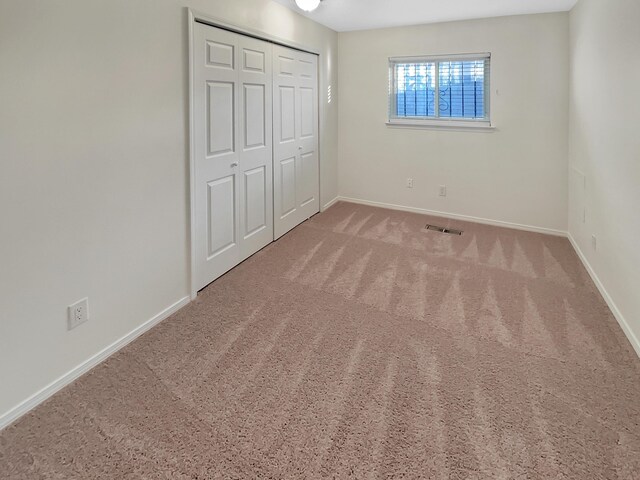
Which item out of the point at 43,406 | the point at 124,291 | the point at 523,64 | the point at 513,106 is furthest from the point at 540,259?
the point at 43,406

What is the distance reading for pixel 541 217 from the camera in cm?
440

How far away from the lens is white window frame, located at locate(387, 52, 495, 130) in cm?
448

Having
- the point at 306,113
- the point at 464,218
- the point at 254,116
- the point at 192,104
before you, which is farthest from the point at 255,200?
the point at 464,218

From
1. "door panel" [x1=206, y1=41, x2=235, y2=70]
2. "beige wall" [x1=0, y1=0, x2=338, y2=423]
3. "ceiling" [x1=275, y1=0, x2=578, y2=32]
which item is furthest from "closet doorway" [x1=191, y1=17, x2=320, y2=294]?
"ceiling" [x1=275, y1=0, x2=578, y2=32]

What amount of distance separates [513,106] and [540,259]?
172cm

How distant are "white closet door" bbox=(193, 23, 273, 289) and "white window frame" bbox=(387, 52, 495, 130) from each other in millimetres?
1952

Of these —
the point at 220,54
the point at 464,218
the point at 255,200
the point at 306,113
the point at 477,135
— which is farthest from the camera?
the point at 464,218

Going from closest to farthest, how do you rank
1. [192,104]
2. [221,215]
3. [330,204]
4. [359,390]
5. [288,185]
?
1. [359,390]
2. [192,104]
3. [221,215]
4. [288,185]
5. [330,204]

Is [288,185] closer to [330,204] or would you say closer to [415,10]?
[330,204]

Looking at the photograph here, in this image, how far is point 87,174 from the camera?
6.48 feet

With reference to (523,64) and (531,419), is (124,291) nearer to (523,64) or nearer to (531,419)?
(531,419)

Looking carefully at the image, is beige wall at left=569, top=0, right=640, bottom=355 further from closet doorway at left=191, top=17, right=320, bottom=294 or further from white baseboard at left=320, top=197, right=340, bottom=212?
white baseboard at left=320, top=197, right=340, bottom=212

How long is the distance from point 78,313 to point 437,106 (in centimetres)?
429

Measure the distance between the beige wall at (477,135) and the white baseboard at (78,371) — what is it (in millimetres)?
3364
